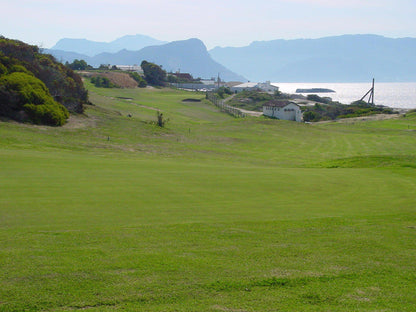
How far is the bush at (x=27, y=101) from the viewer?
133 feet

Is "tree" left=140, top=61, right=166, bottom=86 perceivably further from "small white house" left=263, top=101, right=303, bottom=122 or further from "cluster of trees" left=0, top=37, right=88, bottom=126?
"cluster of trees" left=0, top=37, right=88, bottom=126

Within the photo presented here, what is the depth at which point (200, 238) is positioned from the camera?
10781 mm

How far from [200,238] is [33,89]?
37576 mm

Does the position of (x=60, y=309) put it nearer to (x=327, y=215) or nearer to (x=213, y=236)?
(x=213, y=236)

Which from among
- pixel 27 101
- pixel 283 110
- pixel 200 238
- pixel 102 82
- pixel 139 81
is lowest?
pixel 200 238

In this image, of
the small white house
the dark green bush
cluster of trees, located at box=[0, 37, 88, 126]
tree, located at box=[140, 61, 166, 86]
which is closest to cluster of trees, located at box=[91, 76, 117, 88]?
the dark green bush

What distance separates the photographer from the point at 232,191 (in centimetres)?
1739

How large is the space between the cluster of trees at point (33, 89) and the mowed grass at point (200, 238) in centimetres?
2082

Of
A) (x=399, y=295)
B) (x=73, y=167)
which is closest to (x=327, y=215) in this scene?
(x=399, y=295)

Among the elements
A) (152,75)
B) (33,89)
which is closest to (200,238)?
(33,89)

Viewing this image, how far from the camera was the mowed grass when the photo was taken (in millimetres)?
7602

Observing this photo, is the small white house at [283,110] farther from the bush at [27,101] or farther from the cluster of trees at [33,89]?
the bush at [27,101]

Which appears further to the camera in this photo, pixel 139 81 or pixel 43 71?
pixel 139 81

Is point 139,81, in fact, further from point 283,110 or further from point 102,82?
point 283,110
